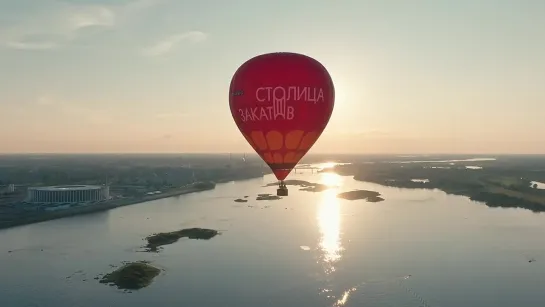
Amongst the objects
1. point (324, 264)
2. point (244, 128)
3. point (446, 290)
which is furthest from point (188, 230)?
point (244, 128)

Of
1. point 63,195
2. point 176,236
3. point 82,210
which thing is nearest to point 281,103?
point 176,236

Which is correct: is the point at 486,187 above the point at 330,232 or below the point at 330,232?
above

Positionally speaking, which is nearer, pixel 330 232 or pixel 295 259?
pixel 295 259

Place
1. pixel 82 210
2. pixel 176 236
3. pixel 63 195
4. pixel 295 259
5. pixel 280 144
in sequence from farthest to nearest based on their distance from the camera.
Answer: pixel 63 195 < pixel 82 210 < pixel 176 236 < pixel 295 259 < pixel 280 144

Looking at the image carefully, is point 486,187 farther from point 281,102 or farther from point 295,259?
point 281,102

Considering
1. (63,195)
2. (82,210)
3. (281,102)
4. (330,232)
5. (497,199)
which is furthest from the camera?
(63,195)

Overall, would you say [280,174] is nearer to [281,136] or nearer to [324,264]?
[281,136]

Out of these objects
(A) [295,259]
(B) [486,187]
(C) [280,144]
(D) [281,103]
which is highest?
(D) [281,103]
